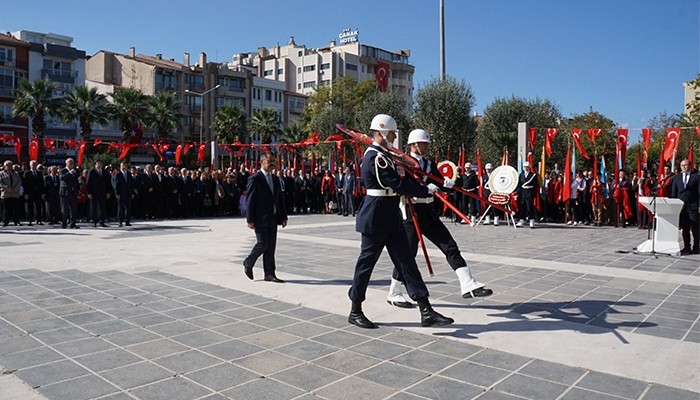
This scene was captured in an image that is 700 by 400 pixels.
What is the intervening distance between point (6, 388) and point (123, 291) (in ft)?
11.3

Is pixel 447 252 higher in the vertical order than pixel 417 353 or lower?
higher

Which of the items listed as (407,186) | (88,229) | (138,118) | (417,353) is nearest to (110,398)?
(417,353)

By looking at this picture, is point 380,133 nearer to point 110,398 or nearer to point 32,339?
point 110,398

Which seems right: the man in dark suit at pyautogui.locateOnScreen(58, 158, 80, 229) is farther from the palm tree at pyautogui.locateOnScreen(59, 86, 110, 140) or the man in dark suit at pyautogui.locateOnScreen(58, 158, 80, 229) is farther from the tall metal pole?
the palm tree at pyautogui.locateOnScreen(59, 86, 110, 140)

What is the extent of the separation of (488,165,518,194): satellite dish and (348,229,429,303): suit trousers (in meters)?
11.3

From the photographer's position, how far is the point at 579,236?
15367 millimetres

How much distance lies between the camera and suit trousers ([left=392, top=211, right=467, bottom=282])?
256 inches

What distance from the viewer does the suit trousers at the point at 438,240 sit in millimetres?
6504

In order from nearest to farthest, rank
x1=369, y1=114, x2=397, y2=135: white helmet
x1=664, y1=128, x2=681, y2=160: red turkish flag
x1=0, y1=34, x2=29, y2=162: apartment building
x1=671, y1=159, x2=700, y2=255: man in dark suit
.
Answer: x1=369, y1=114, x2=397, y2=135: white helmet, x1=671, y1=159, x2=700, y2=255: man in dark suit, x1=664, y1=128, x2=681, y2=160: red turkish flag, x1=0, y1=34, x2=29, y2=162: apartment building

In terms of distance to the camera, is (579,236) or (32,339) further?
(579,236)

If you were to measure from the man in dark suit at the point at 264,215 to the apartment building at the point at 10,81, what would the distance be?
50025 millimetres

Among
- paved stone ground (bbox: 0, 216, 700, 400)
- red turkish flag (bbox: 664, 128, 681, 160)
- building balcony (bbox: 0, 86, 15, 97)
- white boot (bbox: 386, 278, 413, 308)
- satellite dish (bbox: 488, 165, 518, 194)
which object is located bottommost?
paved stone ground (bbox: 0, 216, 700, 400)

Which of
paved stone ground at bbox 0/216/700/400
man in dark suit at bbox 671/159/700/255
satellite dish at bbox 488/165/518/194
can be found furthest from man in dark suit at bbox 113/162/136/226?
man in dark suit at bbox 671/159/700/255

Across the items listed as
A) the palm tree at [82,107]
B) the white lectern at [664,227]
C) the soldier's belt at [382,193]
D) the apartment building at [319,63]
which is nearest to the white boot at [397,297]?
the soldier's belt at [382,193]
